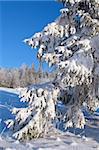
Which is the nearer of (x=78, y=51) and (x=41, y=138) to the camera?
(x=78, y=51)

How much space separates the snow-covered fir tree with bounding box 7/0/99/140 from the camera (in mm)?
12719

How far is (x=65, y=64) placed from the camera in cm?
1245

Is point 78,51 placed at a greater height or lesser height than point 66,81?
greater

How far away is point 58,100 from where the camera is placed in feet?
46.6

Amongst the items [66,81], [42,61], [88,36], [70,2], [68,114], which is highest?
[70,2]

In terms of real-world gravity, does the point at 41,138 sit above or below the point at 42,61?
below

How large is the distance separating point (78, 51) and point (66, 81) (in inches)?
42.2

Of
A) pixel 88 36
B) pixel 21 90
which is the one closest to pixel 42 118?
pixel 21 90

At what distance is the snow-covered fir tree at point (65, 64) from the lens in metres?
12.7

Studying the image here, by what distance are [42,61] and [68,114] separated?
2290 millimetres

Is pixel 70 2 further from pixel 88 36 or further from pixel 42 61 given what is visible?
pixel 42 61

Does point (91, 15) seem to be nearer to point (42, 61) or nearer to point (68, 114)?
point (42, 61)

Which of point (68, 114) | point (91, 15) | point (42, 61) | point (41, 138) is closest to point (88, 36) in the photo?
point (91, 15)

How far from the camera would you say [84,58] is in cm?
1277
